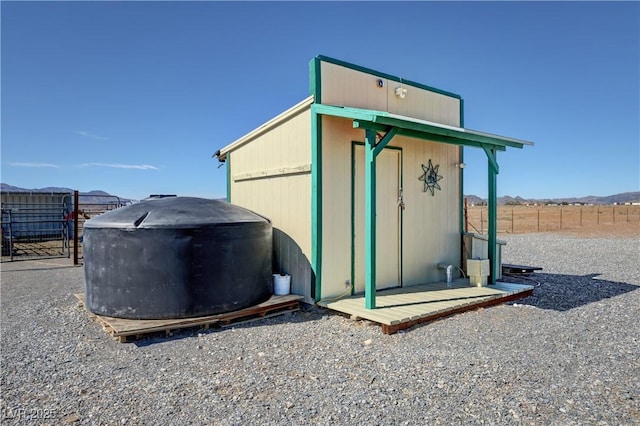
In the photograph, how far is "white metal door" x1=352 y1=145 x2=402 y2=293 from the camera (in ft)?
19.3

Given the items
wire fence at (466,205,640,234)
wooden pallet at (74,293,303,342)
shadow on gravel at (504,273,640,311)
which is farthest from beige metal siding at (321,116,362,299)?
wire fence at (466,205,640,234)

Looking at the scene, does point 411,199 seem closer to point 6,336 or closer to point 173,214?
point 173,214

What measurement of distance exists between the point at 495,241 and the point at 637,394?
3951 millimetres

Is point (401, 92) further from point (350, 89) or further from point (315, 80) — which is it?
point (315, 80)

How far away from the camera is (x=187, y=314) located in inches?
188

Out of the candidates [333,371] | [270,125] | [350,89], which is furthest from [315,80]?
[333,371]

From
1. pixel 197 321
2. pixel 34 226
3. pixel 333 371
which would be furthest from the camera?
pixel 34 226

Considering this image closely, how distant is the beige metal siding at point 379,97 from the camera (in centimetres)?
559

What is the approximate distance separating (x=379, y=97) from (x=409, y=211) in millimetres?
2003

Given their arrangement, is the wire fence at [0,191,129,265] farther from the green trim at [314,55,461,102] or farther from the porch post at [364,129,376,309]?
the porch post at [364,129,376,309]

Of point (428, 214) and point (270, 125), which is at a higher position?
point (270, 125)

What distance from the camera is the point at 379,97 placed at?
6.25 metres

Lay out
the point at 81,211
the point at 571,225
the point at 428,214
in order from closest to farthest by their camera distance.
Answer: the point at 428,214
the point at 81,211
the point at 571,225

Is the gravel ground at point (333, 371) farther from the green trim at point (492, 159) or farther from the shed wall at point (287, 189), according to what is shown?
the green trim at point (492, 159)
